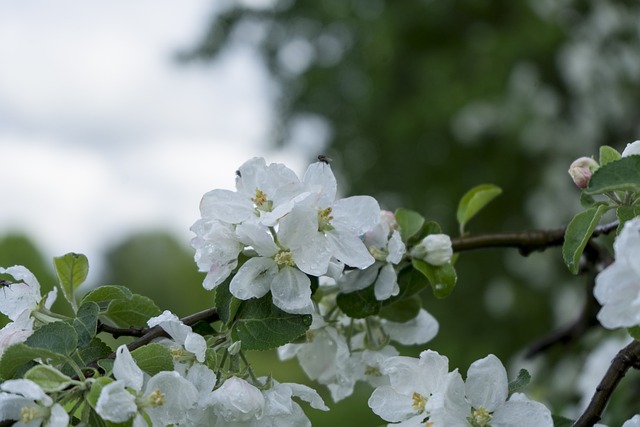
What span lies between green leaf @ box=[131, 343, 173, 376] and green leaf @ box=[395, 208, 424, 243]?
0.33m

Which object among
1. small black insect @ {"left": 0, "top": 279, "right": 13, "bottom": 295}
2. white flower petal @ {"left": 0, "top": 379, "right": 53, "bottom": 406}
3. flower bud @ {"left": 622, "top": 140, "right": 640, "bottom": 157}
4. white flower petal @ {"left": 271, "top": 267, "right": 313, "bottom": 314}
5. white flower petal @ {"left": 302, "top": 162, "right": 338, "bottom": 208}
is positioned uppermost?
flower bud @ {"left": 622, "top": 140, "right": 640, "bottom": 157}

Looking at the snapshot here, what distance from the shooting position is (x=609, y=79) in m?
4.98

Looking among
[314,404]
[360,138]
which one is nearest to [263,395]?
[314,404]

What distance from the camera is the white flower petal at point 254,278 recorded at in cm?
77

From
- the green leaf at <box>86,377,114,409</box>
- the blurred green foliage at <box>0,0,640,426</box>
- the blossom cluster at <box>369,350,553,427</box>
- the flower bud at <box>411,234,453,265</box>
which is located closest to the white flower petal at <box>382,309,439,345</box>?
the flower bud at <box>411,234,453,265</box>

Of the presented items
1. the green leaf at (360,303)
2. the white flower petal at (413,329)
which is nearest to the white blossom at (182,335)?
the green leaf at (360,303)

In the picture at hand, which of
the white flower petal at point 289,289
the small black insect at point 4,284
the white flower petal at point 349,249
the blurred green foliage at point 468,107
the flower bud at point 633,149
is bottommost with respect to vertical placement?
the blurred green foliage at point 468,107

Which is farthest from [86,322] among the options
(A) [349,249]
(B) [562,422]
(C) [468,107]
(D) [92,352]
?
(C) [468,107]

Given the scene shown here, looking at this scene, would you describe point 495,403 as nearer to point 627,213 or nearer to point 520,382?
point 520,382

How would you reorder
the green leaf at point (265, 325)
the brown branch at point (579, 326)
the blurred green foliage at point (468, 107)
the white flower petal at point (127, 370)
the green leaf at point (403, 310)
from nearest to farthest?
the white flower petal at point (127, 370) < the green leaf at point (265, 325) < the green leaf at point (403, 310) < the brown branch at point (579, 326) < the blurred green foliage at point (468, 107)

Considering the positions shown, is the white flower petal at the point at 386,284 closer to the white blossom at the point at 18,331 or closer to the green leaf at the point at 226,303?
the green leaf at the point at 226,303

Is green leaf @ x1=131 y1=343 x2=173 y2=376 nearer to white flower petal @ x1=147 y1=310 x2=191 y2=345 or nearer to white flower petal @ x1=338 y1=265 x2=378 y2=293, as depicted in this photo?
white flower petal @ x1=147 y1=310 x2=191 y2=345

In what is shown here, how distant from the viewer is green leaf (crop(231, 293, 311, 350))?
77cm

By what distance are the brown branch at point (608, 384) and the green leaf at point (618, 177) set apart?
0.14 metres
